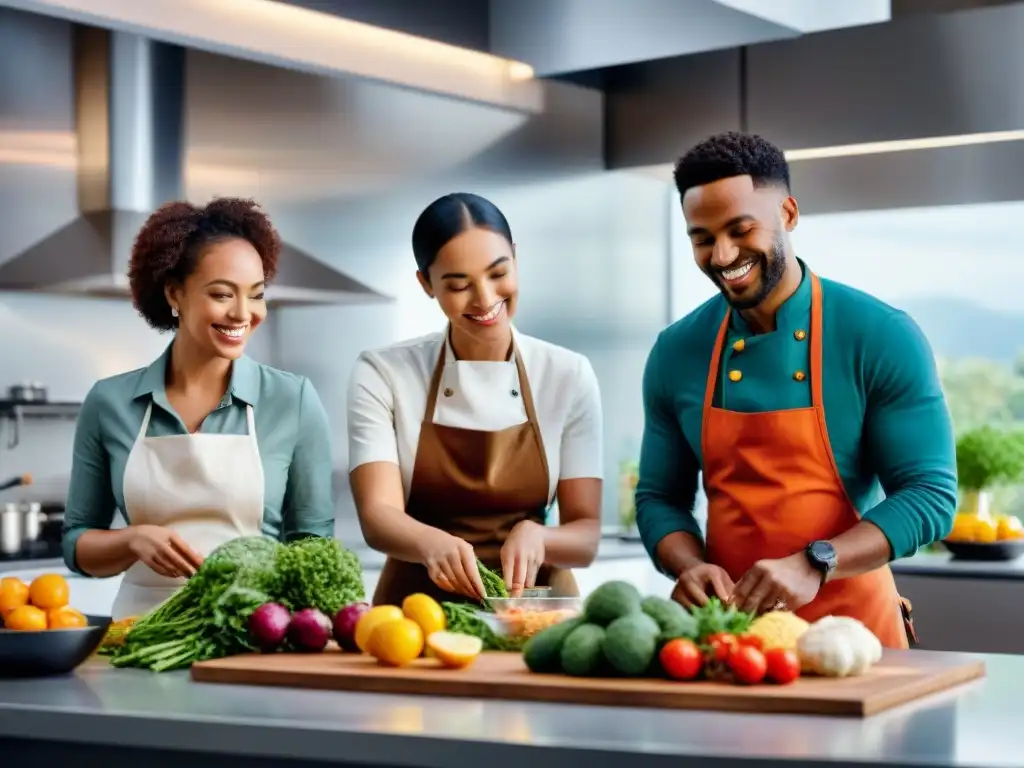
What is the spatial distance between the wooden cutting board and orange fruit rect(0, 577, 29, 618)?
30 centimetres

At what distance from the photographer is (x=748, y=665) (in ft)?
6.49

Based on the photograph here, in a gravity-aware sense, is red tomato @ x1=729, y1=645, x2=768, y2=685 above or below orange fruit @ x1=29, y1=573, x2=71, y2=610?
below

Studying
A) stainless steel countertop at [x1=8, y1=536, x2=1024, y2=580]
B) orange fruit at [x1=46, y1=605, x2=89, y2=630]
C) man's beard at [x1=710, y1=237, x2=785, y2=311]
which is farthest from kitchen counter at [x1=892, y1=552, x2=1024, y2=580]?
orange fruit at [x1=46, y1=605, x2=89, y2=630]

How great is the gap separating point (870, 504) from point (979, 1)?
354cm

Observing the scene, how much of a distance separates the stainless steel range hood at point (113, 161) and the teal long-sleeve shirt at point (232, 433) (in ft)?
6.73

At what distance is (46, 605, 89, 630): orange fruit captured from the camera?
2.27m

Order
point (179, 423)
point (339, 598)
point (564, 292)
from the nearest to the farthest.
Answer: point (339, 598) → point (179, 423) → point (564, 292)

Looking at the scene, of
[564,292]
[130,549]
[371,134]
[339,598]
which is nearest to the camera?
A: [339,598]

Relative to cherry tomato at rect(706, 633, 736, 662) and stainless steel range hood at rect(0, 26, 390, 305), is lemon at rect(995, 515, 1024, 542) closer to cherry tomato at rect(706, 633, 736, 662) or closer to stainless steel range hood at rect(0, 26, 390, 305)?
stainless steel range hood at rect(0, 26, 390, 305)

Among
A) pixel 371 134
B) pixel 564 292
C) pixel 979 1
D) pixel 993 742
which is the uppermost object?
pixel 979 1

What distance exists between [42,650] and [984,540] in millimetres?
3188

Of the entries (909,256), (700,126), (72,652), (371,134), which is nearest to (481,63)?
(371,134)

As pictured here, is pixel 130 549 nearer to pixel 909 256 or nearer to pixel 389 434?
pixel 389 434

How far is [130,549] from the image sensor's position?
259cm
